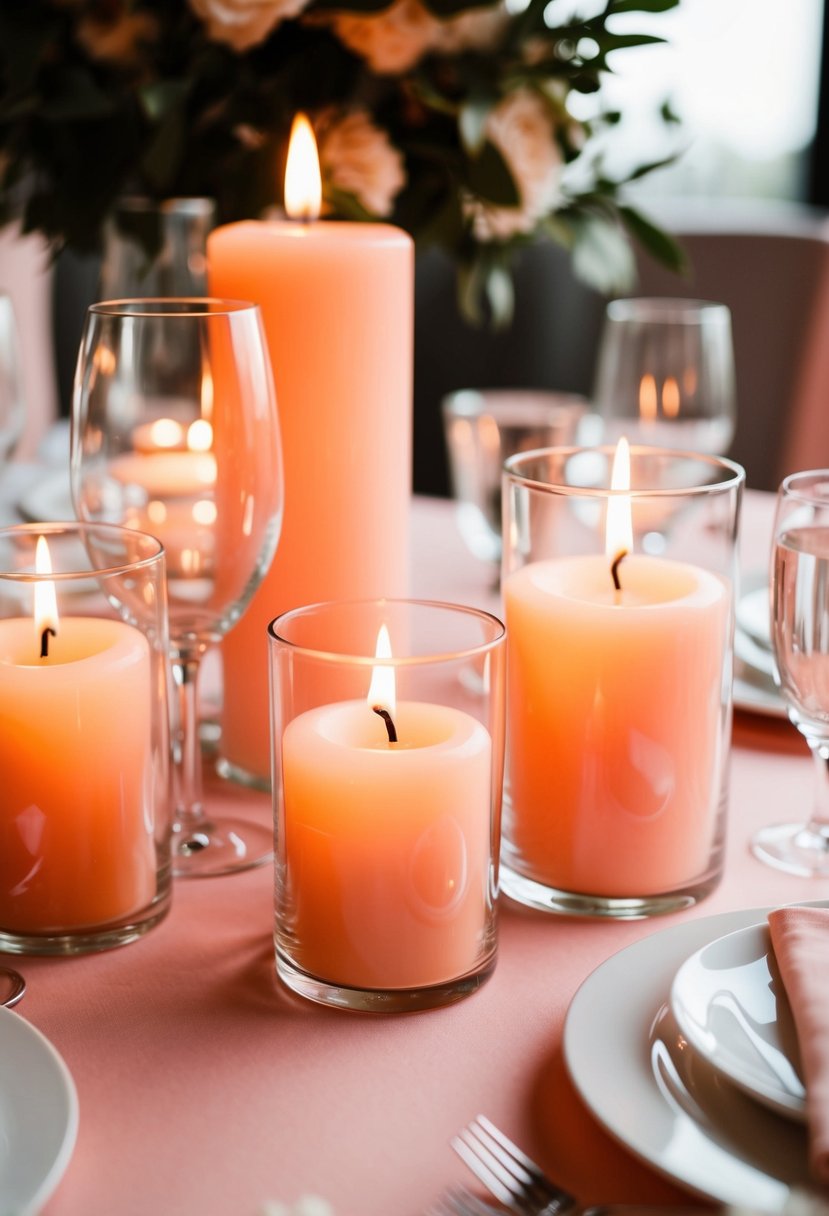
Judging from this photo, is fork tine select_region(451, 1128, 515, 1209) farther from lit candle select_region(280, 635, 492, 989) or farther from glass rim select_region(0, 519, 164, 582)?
glass rim select_region(0, 519, 164, 582)

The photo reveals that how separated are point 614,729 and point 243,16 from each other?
0.56m

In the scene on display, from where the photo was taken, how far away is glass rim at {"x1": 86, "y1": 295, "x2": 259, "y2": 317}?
0.64 metres

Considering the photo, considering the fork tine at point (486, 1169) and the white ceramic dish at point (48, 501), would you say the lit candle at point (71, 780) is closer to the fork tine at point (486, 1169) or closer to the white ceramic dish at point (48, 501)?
the fork tine at point (486, 1169)

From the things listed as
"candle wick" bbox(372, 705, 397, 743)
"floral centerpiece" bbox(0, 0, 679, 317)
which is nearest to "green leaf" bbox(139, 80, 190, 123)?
"floral centerpiece" bbox(0, 0, 679, 317)

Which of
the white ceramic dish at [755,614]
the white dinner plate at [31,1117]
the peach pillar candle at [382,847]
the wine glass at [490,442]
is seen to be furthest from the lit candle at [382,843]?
the wine glass at [490,442]

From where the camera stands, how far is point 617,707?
0.62 m

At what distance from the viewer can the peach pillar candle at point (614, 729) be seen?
62 cm

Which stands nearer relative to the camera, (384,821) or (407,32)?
(384,821)

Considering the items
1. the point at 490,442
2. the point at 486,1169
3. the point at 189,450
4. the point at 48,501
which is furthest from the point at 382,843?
the point at 48,501

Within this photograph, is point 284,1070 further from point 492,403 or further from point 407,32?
point 492,403

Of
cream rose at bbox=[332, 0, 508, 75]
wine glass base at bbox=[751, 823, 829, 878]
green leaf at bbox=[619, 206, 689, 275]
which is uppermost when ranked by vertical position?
cream rose at bbox=[332, 0, 508, 75]

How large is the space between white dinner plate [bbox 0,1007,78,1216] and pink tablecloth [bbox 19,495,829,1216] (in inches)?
1.0

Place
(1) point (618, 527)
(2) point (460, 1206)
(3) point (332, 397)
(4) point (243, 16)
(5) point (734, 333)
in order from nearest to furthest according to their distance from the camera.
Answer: (2) point (460, 1206), (1) point (618, 527), (3) point (332, 397), (4) point (243, 16), (5) point (734, 333)

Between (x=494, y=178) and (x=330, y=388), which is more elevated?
(x=494, y=178)
